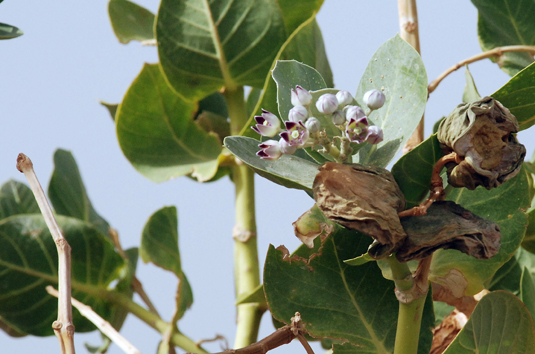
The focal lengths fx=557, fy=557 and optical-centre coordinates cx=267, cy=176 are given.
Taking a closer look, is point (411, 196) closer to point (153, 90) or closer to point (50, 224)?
point (50, 224)

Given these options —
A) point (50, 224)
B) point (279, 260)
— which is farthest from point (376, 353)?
point (50, 224)

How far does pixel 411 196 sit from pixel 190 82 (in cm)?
29

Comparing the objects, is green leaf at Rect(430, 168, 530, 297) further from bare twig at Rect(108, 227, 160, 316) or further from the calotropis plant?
bare twig at Rect(108, 227, 160, 316)

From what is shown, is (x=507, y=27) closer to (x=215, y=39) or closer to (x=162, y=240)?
(x=215, y=39)

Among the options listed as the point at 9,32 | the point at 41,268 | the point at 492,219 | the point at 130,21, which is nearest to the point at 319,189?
the point at 492,219

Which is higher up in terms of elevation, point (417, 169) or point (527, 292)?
point (417, 169)

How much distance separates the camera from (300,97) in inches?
10.1

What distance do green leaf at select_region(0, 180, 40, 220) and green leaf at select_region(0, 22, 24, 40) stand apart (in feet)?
0.89

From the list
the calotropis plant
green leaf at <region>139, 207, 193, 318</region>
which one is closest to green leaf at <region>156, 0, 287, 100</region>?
the calotropis plant

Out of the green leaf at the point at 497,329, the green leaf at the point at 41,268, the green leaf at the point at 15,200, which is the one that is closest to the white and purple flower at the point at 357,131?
the green leaf at the point at 497,329

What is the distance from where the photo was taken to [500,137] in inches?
8.8

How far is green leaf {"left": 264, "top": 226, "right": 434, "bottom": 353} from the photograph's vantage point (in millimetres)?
313

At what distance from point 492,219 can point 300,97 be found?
0.14 m

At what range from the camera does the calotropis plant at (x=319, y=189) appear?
0.23 metres
